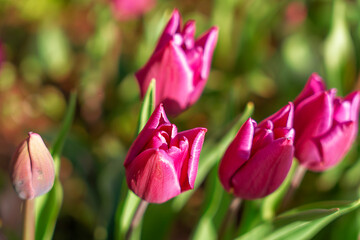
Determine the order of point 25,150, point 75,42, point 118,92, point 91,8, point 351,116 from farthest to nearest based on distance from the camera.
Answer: point 91,8 → point 75,42 → point 118,92 → point 351,116 → point 25,150

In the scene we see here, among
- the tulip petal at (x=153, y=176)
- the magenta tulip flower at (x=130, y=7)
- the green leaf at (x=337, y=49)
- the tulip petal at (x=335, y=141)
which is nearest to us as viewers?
the tulip petal at (x=153, y=176)

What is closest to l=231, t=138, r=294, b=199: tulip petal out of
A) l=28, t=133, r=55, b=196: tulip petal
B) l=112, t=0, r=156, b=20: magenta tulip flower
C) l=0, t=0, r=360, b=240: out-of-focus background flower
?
l=28, t=133, r=55, b=196: tulip petal

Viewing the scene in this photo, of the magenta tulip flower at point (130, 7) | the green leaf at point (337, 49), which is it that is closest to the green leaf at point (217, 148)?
the green leaf at point (337, 49)

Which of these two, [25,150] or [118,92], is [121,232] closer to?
[25,150]

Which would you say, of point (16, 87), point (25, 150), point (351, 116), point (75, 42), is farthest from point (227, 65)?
point (25, 150)

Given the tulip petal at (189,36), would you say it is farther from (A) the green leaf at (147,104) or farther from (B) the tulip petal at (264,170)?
(B) the tulip petal at (264,170)
